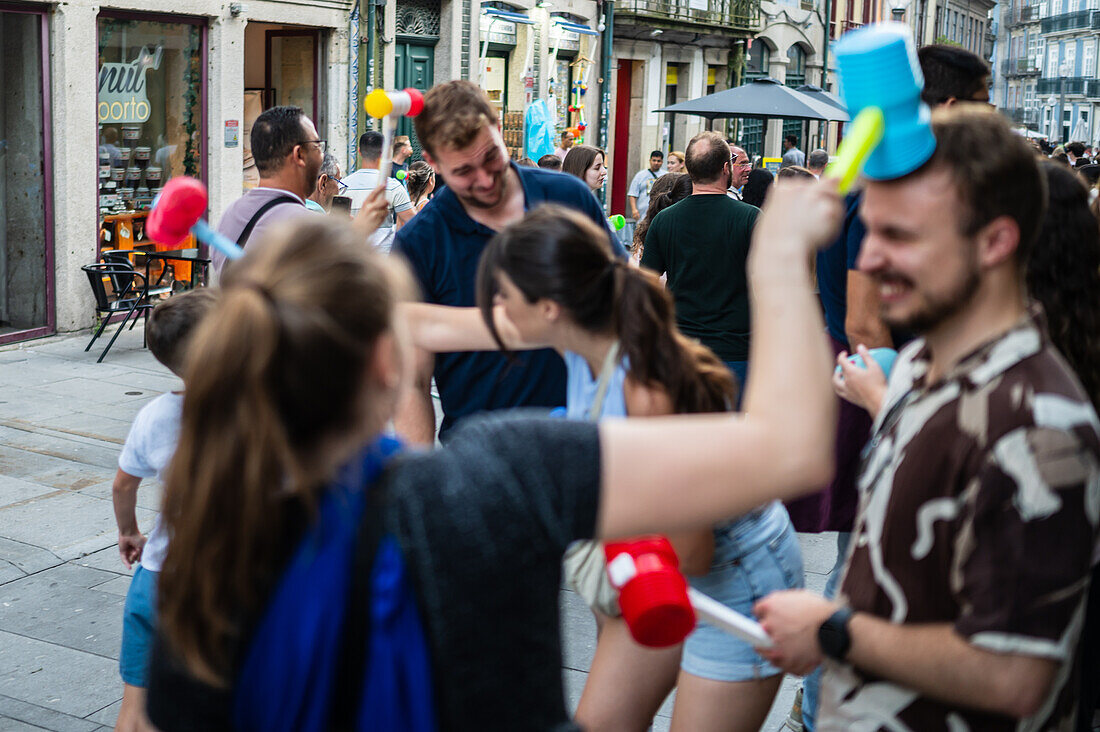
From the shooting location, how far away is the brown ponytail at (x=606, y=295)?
8.77 ft

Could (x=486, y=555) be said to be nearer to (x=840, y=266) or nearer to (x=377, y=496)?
(x=377, y=496)

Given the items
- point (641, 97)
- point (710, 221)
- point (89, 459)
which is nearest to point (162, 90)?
point (89, 459)

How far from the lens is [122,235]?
11.7 m

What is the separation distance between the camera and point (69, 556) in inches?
218

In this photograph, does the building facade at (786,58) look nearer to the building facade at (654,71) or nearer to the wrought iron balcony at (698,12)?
the wrought iron balcony at (698,12)

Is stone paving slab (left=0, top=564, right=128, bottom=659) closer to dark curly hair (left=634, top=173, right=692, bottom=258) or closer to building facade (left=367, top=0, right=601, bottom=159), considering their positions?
dark curly hair (left=634, top=173, right=692, bottom=258)

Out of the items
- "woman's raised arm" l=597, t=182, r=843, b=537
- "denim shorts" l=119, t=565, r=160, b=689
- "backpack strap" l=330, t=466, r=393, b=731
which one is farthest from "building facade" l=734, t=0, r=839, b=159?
"backpack strap" l=330, t=466, r=393, b=731

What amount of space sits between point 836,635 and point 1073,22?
8211 centimetres

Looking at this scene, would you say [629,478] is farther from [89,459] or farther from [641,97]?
[641,97]

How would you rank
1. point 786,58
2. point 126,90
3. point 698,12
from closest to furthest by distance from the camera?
point 126,90 → point 698,12 → point 786,58

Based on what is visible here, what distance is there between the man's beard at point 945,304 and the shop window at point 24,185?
998 cm

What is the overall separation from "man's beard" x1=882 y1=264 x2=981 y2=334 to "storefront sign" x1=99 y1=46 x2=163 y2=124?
35.2 feet

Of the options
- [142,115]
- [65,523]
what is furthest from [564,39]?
[65,523]

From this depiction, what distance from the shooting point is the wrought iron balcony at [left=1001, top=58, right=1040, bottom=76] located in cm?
7825
